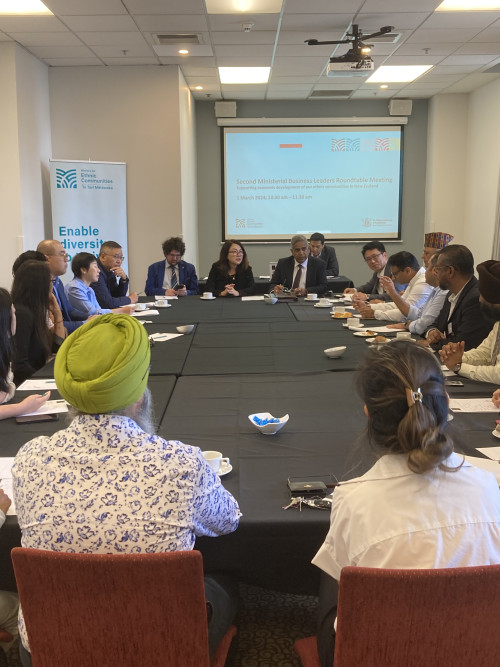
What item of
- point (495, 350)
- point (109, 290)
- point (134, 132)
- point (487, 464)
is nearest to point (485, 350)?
point (495, 350)

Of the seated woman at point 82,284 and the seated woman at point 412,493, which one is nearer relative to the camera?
the seated woman at point 412,493

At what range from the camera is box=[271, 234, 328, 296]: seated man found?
6.09 m

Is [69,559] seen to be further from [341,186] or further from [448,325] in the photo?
[341,186]

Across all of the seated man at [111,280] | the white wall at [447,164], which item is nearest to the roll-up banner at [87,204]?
the seated man at [111,280]

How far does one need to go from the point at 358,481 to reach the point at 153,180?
21.4 feet

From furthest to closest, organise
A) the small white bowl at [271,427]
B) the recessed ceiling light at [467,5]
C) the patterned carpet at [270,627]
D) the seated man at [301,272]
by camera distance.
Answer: the seated man at [301,272], the recessed ceiling light at [467,5], the small white bowl at [271,427], the patterned carpet at [270,627]

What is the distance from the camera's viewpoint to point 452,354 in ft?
9.36

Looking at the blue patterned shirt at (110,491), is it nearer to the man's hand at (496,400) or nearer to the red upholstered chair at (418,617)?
the red upholstered chair at (418,617)

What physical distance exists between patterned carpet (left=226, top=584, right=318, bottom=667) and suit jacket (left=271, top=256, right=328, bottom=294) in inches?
166

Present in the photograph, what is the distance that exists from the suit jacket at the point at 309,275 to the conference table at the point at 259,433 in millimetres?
2240

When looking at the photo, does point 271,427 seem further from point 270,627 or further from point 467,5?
point 467,5

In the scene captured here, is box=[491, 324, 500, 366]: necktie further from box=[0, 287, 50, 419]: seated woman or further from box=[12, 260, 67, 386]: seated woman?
box=[12, 260, 67, 386]: seated woman

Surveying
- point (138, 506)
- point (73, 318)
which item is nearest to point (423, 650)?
point (138, 506)

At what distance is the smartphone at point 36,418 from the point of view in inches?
82.7
